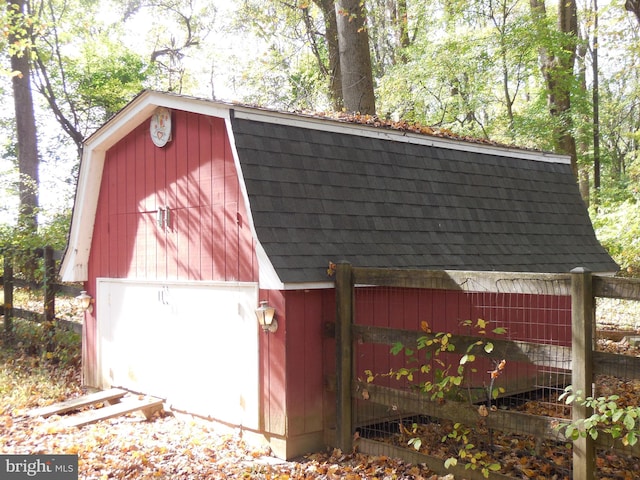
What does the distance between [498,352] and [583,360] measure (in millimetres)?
667

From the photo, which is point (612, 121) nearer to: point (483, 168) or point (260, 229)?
point (483, 168)

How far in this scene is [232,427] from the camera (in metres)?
6.16

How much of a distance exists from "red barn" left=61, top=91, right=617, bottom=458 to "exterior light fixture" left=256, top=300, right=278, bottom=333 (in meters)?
0.05

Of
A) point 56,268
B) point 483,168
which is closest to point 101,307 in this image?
point 56,268

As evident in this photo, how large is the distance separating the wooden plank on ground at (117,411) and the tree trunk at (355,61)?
24.7 ft

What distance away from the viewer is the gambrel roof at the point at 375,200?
5758 mm

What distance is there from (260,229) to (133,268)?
302 cm

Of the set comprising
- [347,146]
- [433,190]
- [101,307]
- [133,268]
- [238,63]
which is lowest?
[101,307]

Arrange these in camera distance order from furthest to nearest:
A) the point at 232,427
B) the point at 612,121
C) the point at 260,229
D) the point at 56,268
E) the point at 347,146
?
1. the point at 612,121
2. the point at 56,268
3. the point at 347,146
4. the point at 232,427
5. the point at 260,229

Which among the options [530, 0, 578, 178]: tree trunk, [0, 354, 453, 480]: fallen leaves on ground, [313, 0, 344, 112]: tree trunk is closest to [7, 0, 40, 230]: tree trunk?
[313, 0, 344, 112]: tree trunk

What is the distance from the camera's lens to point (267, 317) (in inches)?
218

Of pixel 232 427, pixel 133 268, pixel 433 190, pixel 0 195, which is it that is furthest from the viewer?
pixel 0 195

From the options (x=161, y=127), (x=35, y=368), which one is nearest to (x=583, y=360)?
(x=161, y=127)

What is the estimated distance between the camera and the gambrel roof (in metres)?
5.76
